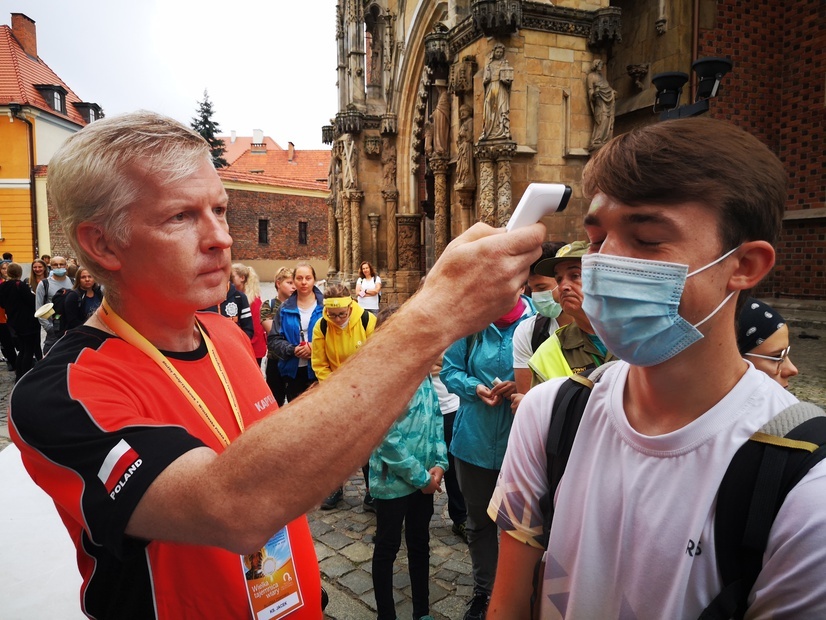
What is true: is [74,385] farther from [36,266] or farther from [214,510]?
[36,266]

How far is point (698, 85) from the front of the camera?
773 centimetres

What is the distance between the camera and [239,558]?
1.48 meters

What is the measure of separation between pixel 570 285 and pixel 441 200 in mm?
10338

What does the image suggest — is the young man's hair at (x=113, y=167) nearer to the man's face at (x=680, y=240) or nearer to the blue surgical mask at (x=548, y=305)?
the man's face at (x=680, y=240)

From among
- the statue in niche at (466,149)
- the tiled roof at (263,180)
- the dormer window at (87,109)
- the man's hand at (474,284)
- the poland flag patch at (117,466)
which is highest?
the dormer window at (87,109)

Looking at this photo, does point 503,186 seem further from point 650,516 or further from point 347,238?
point 347,238

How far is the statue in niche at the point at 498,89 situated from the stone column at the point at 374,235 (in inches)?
361

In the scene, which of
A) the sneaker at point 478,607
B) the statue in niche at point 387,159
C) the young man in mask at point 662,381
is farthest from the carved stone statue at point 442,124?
the young man in mask at point 662,381

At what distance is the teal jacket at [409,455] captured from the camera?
3406mm

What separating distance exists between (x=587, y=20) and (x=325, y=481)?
10402 millimetres

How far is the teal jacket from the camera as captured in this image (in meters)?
3.41

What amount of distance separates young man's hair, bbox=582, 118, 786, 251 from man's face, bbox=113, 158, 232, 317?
105cm

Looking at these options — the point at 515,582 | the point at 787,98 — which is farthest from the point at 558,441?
the point at 787,98

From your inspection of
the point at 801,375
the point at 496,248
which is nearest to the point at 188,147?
the point at 496,248
